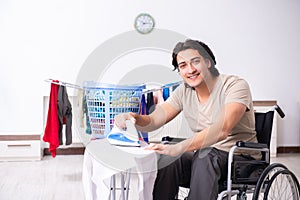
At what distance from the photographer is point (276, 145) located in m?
5.32

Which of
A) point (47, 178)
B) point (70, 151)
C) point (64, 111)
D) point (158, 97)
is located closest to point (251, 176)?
point (158, 97)

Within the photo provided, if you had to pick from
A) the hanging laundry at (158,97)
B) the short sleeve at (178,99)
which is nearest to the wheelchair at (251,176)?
the short sleeve at (178,99)

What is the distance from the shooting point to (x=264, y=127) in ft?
8.42

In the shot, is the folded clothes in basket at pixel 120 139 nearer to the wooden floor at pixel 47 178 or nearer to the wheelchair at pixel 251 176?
the wheelchair at pixel 251 176

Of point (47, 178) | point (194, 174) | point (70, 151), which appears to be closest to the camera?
point (194, 174)

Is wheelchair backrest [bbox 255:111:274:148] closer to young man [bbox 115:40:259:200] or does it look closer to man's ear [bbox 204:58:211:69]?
young man [bbox 115:40:259:200]

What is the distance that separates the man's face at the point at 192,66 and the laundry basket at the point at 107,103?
24 cm

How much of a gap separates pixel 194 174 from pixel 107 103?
0.50 metres

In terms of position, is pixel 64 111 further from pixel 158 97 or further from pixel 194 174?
pixel 194 174

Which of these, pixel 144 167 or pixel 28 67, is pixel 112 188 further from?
pixel 28 67

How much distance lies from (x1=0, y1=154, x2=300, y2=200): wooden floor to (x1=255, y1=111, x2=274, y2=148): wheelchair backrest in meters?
1.37

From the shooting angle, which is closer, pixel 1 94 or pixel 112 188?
pixel 112 188

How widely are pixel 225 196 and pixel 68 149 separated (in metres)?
3.35

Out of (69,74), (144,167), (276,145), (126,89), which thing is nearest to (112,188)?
(144,167)
